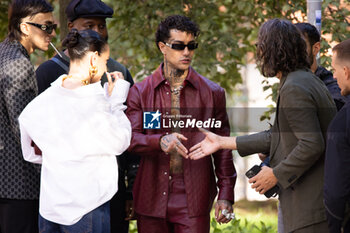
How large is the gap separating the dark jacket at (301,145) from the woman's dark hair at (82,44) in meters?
1.21

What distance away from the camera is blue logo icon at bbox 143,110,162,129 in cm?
480

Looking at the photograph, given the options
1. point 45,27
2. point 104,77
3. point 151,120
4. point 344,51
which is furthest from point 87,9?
point 344,51

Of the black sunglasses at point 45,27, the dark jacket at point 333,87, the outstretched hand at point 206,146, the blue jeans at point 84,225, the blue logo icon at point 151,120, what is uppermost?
the black sunglasses at point 45,27

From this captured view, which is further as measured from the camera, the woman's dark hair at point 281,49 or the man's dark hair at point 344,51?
the woman's dark hair at point 281,49

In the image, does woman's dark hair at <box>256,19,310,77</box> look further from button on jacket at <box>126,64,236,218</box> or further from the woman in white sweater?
the woman in white sweater

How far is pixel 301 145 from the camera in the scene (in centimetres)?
396

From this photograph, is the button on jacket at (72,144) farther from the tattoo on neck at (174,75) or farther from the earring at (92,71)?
the tattoo on neck at (174,75)

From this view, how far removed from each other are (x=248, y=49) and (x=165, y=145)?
4735 mm

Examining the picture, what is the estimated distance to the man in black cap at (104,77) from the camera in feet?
16.4

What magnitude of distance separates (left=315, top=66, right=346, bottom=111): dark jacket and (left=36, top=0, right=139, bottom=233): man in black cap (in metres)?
1.58

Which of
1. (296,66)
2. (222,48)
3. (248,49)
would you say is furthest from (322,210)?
(248,49)

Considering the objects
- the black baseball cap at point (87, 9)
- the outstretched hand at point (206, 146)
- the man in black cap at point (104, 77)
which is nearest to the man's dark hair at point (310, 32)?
the outstretched hand at point (206, 146)

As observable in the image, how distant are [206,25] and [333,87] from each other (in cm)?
314

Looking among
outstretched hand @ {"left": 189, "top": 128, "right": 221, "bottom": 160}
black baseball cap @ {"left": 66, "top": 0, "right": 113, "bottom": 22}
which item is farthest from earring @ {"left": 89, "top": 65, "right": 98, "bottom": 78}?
black baseball cap @ {"left": 66, "top": 0, "right": 113, "bottom": 22}
